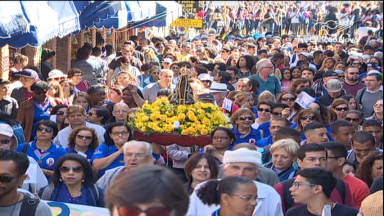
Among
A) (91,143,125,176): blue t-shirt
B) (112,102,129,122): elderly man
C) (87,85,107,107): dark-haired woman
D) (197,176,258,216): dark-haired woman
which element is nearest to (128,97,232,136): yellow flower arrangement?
(91,143,125,176): blue t-shirt

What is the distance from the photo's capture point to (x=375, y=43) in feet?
84.4

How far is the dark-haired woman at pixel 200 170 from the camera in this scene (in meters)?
6.95

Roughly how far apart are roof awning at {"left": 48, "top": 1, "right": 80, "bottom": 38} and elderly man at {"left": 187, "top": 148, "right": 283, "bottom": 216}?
787 centimetres

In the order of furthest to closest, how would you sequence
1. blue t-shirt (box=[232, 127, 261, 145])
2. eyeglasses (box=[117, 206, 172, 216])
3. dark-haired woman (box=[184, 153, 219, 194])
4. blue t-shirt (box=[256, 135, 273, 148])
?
1. blue t-shirt (box=[232, 127, 261, 145])
2. blue t-shirt (box=[256, 135, 273, 148])
3. dark-haired woman (box=[184, 153, 219, 194])
4. eyeglasses (box=[117, 206, 172, 216])

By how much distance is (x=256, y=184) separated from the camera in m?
6.01

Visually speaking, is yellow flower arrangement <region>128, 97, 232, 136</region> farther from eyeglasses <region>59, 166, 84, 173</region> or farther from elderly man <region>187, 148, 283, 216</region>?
elderly man <region>187, 148, 283, 216</region>

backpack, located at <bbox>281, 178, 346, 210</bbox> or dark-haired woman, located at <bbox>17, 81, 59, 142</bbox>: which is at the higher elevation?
dark-haired woman, located at <bbox>17, 81, 59, 142</bbox>

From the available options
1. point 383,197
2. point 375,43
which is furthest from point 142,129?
point 375,43

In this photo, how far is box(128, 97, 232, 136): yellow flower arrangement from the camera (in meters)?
8.80

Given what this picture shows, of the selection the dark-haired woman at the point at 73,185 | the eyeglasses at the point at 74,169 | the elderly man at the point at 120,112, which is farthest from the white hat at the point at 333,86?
the eyeglasses at the point at 74,169

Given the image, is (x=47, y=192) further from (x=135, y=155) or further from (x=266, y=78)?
(x=266, y=78)

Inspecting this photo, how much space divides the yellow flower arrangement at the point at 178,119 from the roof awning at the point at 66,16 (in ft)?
17.2

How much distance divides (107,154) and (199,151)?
3.74ft

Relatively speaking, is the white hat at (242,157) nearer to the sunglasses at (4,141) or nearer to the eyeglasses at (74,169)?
the eyeglasses at (74,169)
